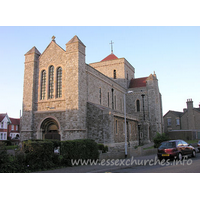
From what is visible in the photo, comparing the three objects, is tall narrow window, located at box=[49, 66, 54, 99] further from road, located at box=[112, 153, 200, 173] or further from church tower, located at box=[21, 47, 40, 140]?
road, located at box=[112, 153, 200, 173]

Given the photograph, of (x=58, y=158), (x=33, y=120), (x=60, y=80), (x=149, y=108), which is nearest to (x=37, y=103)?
(x=33, y=120)

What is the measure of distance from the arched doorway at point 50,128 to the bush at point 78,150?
1053 cm

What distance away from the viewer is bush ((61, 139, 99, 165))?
12.6m

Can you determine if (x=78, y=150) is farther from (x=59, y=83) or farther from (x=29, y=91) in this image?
(x=29, y=91)

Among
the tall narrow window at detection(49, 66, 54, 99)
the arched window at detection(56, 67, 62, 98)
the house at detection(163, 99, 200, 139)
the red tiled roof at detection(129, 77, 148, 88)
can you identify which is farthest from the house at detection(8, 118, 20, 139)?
the house at detection(163, 99, 200, 139)

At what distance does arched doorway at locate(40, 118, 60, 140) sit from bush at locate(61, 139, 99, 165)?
10529 mm

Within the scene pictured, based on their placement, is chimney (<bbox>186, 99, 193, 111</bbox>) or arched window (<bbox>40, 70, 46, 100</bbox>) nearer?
arched window (<bbox>40, 70, 46, 100</bbox>)

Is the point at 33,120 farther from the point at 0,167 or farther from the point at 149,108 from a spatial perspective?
the point at 149,108

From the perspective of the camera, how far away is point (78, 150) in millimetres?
13422

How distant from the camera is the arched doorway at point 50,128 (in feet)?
79.2

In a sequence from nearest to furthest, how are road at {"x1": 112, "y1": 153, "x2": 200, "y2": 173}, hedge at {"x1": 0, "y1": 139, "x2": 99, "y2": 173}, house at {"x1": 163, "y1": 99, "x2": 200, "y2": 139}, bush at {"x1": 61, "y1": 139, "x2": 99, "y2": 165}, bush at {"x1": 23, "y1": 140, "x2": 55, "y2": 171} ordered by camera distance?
road at {"x1": 112, "y1": 153, "x2": 200, "y2": 173} < hedge at {"x1": 0, "y1": 139, "x2": 99, "y2": 173} < bush at {"x1": 23, "y1": 140, "x2": 55, "y2": 171} < bush at {"x1": 61, "y1": 139, "x2": 99, "y2": 165} < house at {"x1": 163, "y1": 99, "x2": 200, "y2": 139}

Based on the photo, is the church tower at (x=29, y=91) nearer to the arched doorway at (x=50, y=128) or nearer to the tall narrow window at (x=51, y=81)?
the arched doorway at (x=50, y=128)

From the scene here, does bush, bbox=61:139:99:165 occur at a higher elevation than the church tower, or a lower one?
lower

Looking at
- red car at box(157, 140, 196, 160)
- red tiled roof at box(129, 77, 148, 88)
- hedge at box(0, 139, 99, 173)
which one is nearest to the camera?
hedge at box(0, 139, 99, 173)
